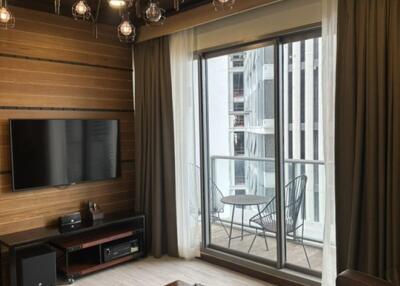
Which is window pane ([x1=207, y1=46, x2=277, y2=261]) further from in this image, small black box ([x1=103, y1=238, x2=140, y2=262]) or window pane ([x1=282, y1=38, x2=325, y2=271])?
small black box ([x1=103, y1=238, x2=140, y2=262])

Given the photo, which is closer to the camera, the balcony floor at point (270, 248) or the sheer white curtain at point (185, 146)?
the balcony floor at point (270, 248)

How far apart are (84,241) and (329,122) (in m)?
2.59

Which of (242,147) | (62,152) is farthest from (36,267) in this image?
(242,147)

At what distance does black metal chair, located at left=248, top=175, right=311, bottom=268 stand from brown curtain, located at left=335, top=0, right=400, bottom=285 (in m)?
0.89

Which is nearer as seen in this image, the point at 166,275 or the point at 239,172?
the point at 166,275

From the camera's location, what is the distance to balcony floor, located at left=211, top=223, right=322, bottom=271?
3.71m

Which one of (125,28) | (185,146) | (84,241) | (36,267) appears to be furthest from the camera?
(185,146)

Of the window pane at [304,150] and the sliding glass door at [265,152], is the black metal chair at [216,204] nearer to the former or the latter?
the sliding glass door at [265,152]

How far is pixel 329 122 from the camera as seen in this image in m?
2.95

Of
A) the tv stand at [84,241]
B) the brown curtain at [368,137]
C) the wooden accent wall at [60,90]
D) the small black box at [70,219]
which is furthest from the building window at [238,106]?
the small black box at [70,219]

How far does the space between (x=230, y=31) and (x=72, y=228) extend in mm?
2545

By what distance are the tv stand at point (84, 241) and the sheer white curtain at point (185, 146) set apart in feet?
1.64

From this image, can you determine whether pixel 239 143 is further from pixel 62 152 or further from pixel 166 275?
pixel 62 152

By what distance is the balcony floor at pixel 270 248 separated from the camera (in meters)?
3.71
